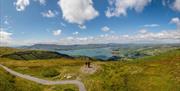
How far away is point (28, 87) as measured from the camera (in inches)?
3620

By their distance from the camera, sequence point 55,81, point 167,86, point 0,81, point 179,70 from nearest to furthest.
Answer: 1. point 167,86
2. point 0,81
3. point 55,81
4. point 179,70

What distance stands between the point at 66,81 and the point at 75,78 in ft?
17.2

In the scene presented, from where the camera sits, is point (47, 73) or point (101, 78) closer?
point (101, 78)

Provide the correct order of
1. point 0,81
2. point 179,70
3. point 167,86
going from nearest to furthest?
point 167,86 → point 0,81 → point 179,70

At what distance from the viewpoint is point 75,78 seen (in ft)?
335

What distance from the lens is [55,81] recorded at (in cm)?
10025

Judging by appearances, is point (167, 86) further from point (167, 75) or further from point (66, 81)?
point (66, 81)

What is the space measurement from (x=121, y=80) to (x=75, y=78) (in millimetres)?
20900

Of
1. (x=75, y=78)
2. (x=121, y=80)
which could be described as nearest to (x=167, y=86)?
(x=121, y=80)

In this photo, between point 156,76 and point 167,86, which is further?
point 156,76

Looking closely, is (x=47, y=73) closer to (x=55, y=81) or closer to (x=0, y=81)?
(x=55, y=81)

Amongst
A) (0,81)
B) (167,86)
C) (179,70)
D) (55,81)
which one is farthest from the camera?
(179,70)

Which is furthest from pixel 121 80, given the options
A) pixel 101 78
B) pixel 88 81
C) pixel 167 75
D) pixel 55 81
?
pixel 55 81

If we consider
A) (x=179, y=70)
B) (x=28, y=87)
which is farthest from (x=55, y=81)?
(x=179, y=70)
